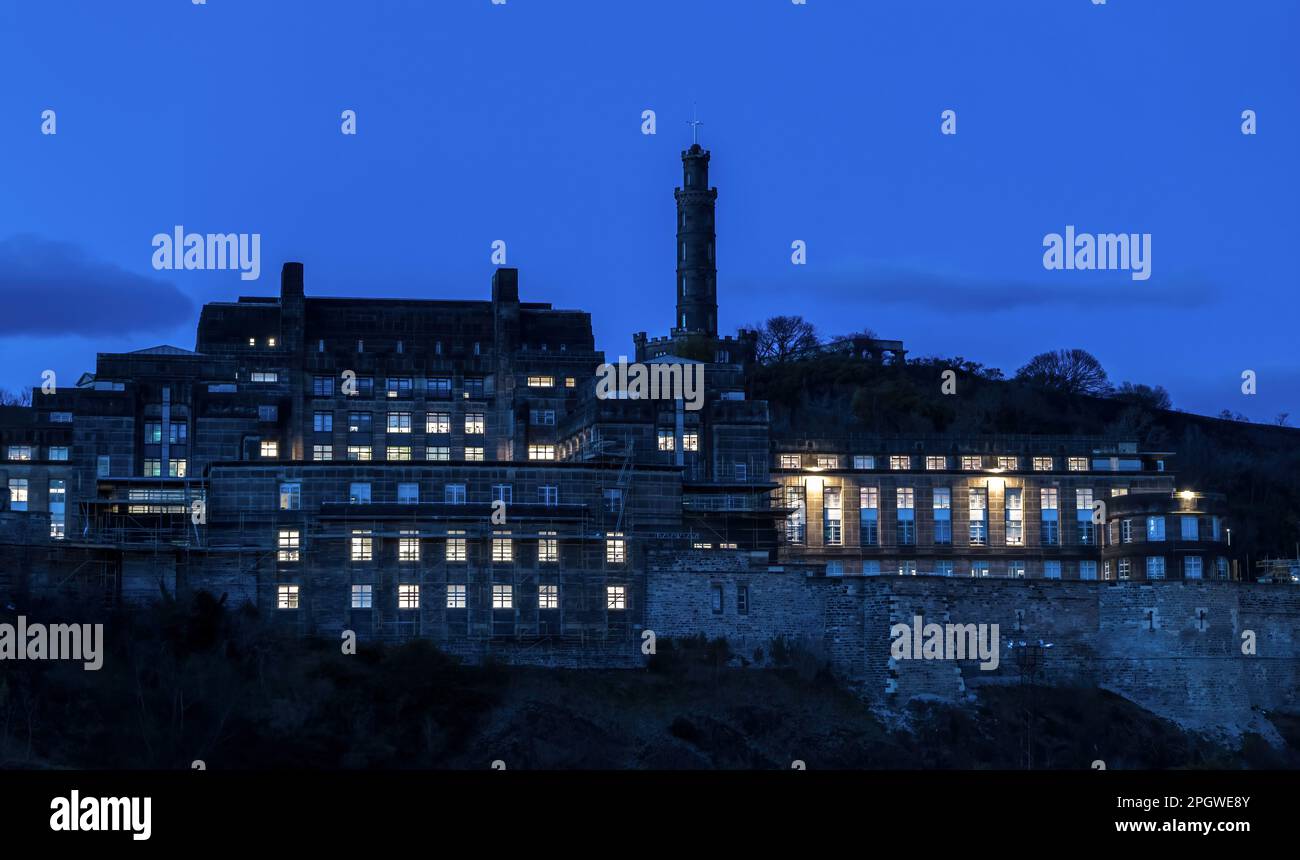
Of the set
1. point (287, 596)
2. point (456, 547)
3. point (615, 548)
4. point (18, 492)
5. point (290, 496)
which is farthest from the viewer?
point (18, 492)

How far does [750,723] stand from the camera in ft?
260

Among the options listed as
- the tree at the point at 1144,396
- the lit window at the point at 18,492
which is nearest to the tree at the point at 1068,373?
the tree at the point at 1144,396

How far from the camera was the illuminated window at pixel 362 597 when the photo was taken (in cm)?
8319

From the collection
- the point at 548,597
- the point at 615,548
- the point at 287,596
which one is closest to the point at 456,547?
the point at 548,597

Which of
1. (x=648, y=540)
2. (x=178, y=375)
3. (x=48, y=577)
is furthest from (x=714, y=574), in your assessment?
(x=178, y=375)

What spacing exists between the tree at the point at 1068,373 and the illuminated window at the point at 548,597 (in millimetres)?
96554

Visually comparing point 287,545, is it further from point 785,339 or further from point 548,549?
point 785,339

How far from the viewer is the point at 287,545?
84188mm

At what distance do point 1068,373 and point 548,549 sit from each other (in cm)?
10225

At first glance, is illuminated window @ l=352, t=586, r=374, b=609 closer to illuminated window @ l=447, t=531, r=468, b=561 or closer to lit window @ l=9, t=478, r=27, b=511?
illuminated window @ l=447, t=531, r=468, b=561

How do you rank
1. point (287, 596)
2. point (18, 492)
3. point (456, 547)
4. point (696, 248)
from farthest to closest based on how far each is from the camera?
point (696, 248)
point (18, 492)
point (456, 547)
point (287, 596)

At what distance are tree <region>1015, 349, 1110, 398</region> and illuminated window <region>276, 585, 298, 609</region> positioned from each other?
4028 inches

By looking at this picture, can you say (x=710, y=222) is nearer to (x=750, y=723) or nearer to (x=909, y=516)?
(x=909, y=516)

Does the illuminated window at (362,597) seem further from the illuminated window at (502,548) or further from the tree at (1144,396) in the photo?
the tree at (1144,396)
